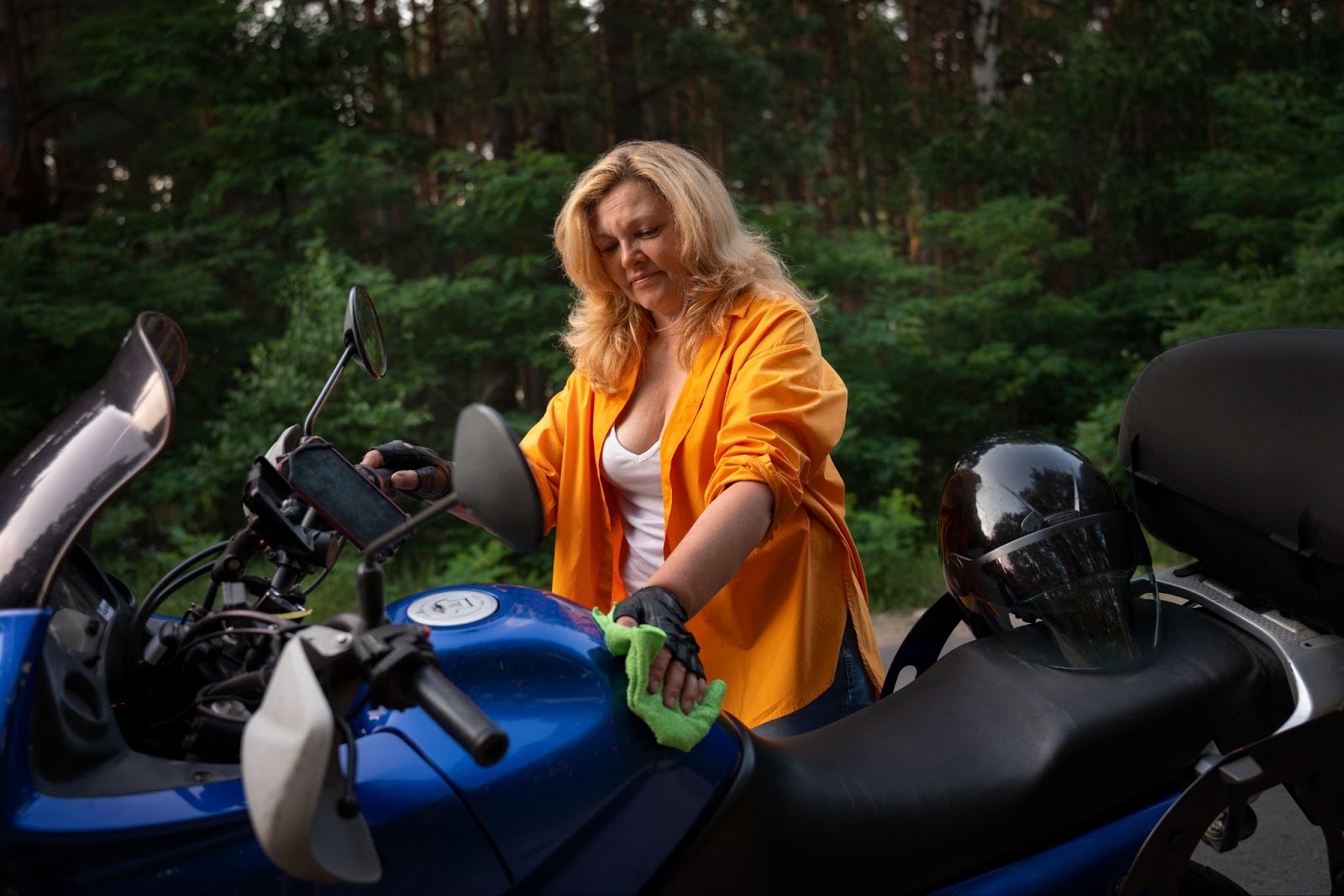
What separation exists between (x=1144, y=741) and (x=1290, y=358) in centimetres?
71

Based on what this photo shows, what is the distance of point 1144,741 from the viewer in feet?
5.14

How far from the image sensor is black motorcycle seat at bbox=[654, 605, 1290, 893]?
137 centimetres

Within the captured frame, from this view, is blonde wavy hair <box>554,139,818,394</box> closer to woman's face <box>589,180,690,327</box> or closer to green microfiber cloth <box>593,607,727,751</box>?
woman's face <box>589,180,690,327</box>

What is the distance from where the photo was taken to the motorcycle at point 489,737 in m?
1.10

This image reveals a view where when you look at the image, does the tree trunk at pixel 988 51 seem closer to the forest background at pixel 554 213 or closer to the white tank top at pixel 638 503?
the forest background at pixel 554 213

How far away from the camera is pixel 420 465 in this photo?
2070 mm

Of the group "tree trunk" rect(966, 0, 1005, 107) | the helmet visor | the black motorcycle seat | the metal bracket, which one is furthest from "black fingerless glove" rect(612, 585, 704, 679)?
"tree trunk" rect(966, 0, 1005, 107)

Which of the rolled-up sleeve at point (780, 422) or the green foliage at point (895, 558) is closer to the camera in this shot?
the rolled-up sleeve at point (780, 422)

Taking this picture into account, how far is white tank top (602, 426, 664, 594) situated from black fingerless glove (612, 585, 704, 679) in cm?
58

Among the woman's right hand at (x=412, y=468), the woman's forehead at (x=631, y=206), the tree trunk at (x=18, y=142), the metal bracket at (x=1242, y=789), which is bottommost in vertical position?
the metal bracket at (x=1242, y=789)

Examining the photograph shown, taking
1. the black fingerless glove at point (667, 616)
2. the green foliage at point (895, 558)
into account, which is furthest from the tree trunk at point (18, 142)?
the black fingerless glove at point (667, 616)

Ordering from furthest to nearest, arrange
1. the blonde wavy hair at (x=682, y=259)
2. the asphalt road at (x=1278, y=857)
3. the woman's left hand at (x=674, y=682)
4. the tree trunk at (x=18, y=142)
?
1. the tree trunk at (x=18, y=142)
2. the asphalt road at (x=1278, y=857)
3. the blonde wavy hair at (x=682, y=259)
4. the woman's left hand at (x=674, y=682)

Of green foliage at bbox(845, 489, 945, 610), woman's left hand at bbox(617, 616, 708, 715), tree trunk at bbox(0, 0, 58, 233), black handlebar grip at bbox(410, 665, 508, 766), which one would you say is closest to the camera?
black handlebar grip at bbox(410, 665, 508, 766)

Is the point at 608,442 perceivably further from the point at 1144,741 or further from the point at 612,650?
the point at 1144,741
